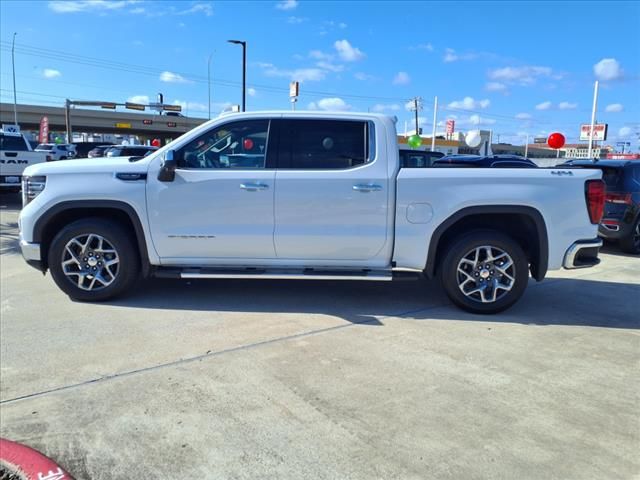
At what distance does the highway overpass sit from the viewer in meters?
68.6

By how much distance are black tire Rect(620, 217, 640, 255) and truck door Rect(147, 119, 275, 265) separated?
7088 mm

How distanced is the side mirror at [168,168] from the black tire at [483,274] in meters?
2.83

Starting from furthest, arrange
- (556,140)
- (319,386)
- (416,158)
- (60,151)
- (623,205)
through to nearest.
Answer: (60,151)
(556,140)
(416,158)
(623,205)
(319,386)

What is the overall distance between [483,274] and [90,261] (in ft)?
13.1

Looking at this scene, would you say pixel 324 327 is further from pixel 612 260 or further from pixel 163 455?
pixel 612 260

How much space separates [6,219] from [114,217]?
26.0 ft

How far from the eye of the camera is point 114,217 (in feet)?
17.3

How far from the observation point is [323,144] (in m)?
5.05

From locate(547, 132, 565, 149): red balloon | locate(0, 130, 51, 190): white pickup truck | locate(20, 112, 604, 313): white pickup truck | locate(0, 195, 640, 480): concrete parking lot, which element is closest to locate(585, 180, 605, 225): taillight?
locate(20, 112, 604, 313): white pickup truck

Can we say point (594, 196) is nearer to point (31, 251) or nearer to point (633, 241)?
point (633, 241)

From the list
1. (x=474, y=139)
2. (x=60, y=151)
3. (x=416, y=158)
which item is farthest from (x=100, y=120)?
(x=416, y=158)

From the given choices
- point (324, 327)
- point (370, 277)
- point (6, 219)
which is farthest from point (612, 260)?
point (6, 219)

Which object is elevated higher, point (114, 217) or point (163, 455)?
point (114, 217)

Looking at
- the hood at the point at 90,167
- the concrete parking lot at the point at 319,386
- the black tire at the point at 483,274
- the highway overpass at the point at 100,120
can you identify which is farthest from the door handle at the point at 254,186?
the highway overpass at the point at 100,120
